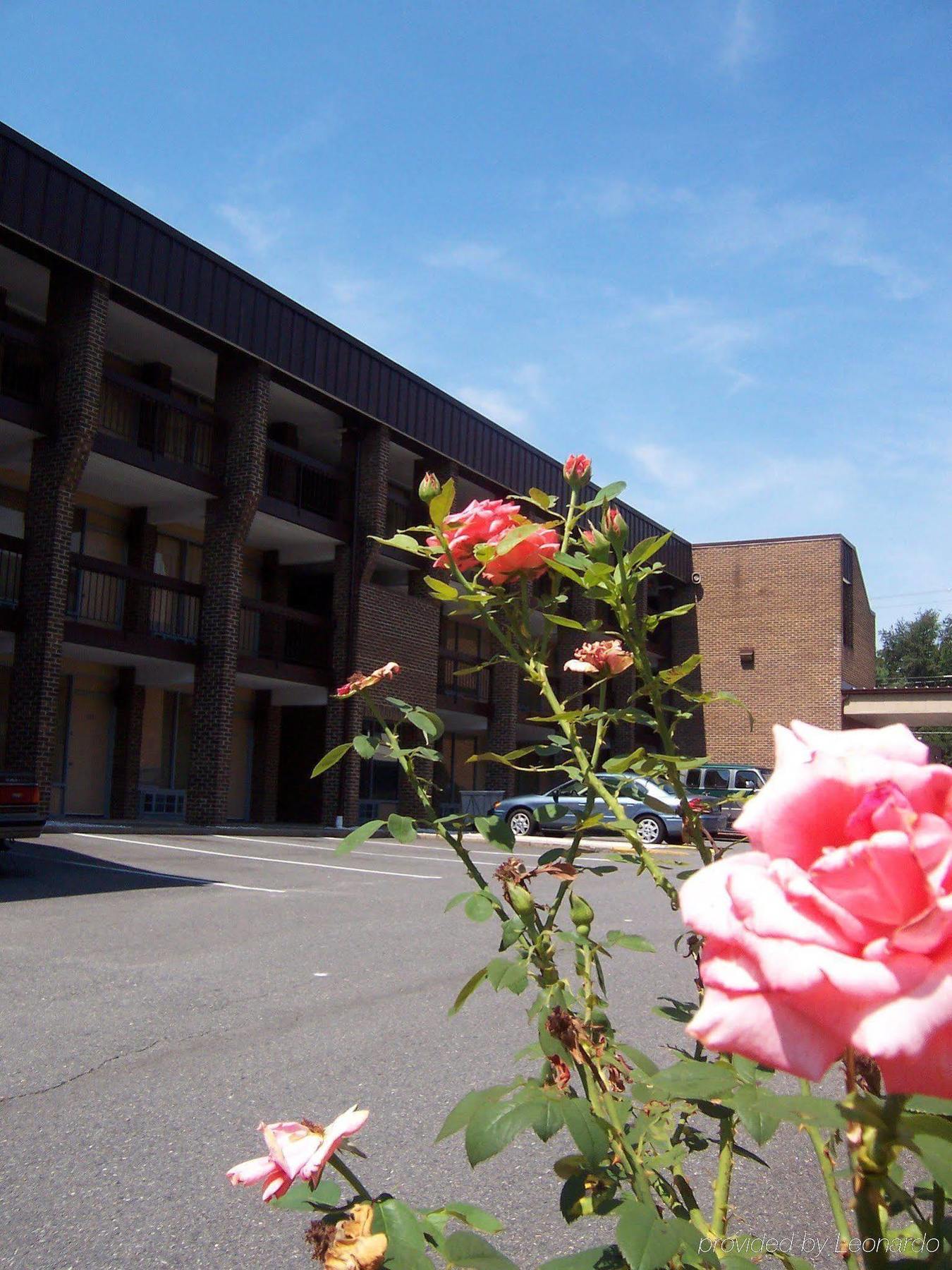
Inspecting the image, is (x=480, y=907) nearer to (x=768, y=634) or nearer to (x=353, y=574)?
(x=353, y=574)

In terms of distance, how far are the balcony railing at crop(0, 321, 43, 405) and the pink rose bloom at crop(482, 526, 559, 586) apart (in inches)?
656

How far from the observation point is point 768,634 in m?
35.2

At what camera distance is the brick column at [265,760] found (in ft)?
77.8

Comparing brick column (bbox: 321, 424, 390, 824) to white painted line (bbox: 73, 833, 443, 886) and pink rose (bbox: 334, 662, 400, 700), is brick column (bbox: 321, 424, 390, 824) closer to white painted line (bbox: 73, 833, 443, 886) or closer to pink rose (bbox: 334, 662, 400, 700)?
white painted line (bbox: 73, 833, 443, 886)

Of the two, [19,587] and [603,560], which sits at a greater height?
[19,587]

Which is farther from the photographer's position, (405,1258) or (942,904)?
(405,1258)

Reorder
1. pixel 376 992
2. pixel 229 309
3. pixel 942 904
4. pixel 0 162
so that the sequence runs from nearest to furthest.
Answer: pixel 942 904, pixel 376 992, pixel 0 162, pixel 229 309

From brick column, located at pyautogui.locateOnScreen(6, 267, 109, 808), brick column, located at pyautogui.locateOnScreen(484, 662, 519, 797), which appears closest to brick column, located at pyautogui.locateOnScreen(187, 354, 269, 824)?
brick column, located at pyautogui.locateOnScreen(6, 267, 109, 808)

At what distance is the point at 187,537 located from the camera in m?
22.1

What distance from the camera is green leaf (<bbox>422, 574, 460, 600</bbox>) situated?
1675 mm

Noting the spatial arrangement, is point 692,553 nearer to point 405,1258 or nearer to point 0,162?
point 0,162

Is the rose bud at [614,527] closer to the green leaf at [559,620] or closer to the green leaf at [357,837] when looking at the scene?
the green leaf at [559,620]

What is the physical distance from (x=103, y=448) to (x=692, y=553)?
24.0 m

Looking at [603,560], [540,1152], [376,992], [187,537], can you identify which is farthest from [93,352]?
[603,560]
